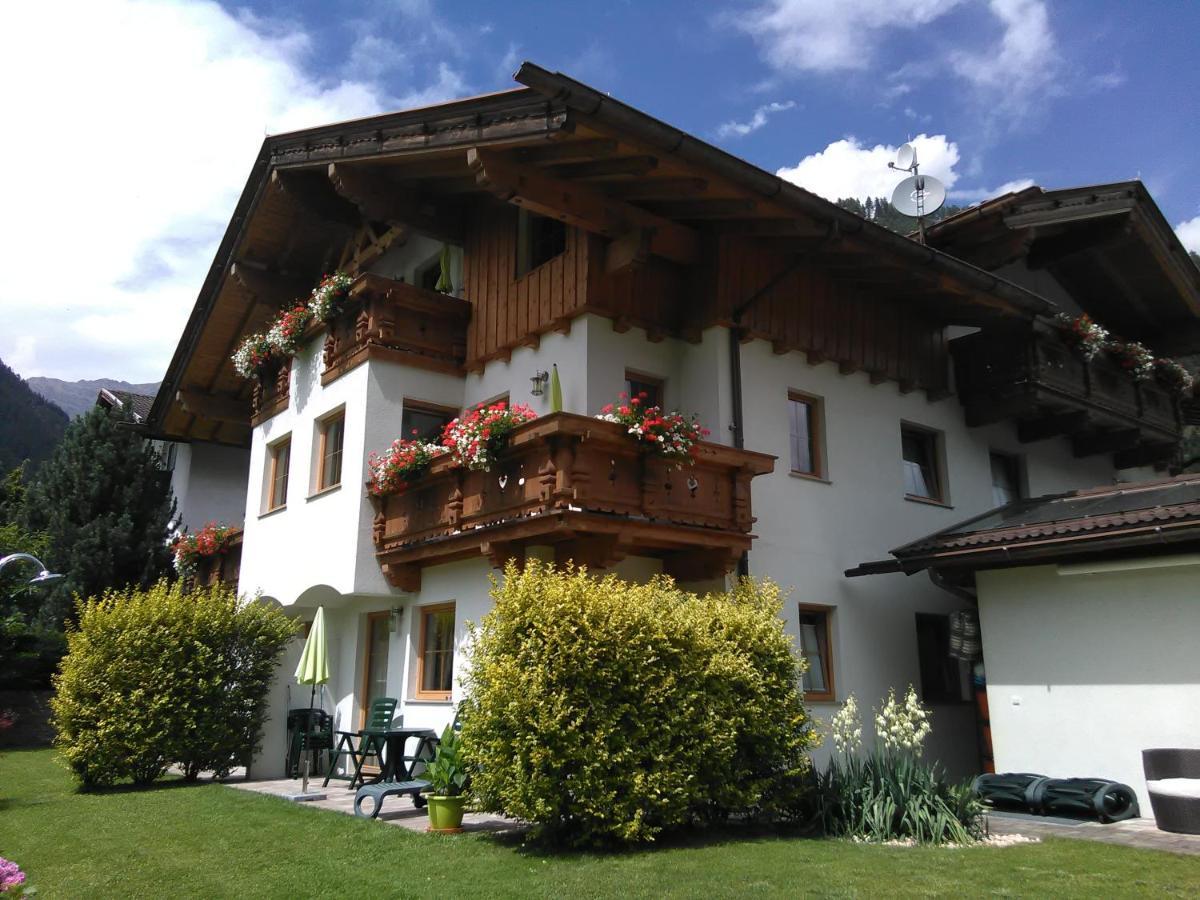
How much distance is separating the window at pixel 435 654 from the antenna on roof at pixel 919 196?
9361mm

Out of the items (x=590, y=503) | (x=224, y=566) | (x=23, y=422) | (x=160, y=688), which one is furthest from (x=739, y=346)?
(x=23, y=422)

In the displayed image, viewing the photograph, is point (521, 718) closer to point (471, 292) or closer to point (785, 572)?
point (785, 572)

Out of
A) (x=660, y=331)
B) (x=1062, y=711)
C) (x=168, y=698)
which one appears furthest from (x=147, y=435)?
(x=1062, y=711)

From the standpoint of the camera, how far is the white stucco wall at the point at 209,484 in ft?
78.7

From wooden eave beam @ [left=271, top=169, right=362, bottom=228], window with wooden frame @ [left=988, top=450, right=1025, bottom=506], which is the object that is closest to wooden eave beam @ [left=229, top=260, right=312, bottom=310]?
wooden eave beam @ [left=271, top=169, right=362, bottom=228]

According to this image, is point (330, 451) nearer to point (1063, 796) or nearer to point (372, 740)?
point (372, 740)

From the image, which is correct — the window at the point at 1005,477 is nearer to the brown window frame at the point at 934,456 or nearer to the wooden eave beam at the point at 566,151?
the brown window frame at the point at 934,456

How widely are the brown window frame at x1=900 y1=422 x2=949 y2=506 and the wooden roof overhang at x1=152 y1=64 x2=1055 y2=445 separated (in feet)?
5.83

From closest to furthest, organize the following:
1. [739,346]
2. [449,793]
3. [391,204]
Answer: [449,793] → [739,346] → [391,204]

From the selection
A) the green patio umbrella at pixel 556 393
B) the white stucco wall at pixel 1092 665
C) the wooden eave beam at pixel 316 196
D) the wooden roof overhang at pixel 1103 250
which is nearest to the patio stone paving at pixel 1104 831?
the white stucco wall at pixel 1092 665

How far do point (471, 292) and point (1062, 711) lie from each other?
369 inches

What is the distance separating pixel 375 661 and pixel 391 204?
256 inches

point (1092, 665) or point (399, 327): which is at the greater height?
point (399, 327)

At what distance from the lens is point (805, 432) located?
1331 cm
